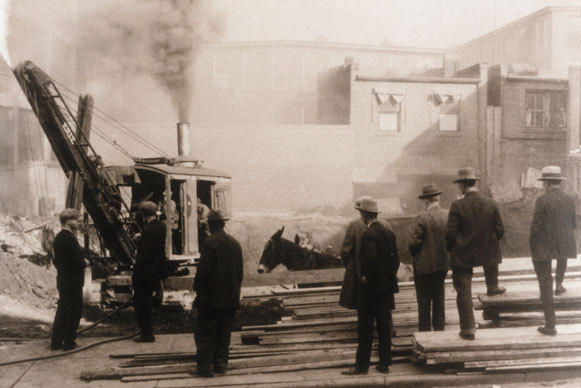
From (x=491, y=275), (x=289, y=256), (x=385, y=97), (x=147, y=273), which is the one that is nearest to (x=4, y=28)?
(x=289, y=256)

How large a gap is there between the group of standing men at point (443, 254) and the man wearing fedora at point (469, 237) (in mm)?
11

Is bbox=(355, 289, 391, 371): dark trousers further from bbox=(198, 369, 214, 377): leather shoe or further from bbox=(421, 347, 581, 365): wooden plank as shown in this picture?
bbox=(198, 369, 214, 377): leather shoe

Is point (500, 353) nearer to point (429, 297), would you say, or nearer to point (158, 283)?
point (429, 297)

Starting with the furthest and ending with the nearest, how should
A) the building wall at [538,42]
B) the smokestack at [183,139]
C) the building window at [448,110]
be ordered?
the building wall at [538,42] → the building window at [448,110] → the smokestack at [183,139]

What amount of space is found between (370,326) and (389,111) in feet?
79.2

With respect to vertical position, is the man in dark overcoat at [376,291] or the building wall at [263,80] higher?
the building wall at [263,80]

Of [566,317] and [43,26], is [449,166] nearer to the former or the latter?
[43,26]

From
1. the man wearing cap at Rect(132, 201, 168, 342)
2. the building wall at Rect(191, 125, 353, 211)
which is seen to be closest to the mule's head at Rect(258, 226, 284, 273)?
the man wearing cap at Rect(132, 201, 168, 342)

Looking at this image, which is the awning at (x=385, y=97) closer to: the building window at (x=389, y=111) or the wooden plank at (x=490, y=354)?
the building window at (x=389, y=111)

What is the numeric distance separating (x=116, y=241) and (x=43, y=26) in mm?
13446

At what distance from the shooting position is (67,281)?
7.52 metres

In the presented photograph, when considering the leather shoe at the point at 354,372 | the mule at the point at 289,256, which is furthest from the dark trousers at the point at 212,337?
the mule at the point at 289,256

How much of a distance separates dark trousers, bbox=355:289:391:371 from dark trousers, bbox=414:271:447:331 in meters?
0.99

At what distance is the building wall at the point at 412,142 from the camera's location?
94.6 ft
